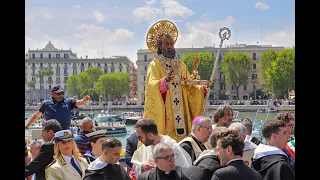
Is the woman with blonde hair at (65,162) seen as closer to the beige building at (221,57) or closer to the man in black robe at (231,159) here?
the man in black robe at (231,159)

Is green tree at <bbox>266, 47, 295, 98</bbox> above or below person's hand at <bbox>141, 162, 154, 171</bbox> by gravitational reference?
above

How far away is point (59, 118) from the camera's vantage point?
783 centimetres

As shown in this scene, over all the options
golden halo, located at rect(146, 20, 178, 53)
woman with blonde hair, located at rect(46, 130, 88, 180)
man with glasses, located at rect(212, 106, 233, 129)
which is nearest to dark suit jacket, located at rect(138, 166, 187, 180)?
woman with blonde hair, located at rect(46, 130, 88, 180)

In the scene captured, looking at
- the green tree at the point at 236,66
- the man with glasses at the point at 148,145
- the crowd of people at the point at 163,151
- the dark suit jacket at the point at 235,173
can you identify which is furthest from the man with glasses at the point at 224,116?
the green tree at the point at 236,66

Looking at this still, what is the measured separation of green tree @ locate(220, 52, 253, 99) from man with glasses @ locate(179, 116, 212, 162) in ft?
255

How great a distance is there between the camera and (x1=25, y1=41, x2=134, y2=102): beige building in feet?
392

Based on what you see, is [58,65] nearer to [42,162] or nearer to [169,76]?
[169,76]

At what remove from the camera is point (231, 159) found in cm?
396

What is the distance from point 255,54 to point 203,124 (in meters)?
90.8

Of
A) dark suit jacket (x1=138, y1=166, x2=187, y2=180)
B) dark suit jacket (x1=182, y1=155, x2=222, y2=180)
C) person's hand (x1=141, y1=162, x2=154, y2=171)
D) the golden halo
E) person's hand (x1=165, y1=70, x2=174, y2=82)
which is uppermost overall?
the golden halo

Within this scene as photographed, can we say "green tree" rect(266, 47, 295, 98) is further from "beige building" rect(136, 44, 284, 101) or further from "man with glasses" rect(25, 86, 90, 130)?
"man with glasses" rect(25, 86, 90, 130)

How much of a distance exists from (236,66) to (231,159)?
80.8m

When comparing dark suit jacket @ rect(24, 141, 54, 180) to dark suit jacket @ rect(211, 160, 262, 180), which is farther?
dark suit jacket @ rect(24, 141, 54, 180)
